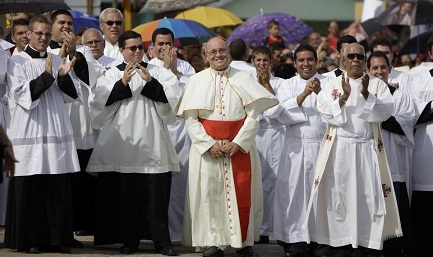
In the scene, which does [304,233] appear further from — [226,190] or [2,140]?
[2,140]

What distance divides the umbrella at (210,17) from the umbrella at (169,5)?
2.72 meters

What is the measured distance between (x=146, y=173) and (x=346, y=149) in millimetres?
2072

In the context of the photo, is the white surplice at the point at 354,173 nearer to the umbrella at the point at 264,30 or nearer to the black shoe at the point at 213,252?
the black shoe at the point at 213,252

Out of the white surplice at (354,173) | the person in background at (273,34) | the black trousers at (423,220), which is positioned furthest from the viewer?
the person in background at (273,34)

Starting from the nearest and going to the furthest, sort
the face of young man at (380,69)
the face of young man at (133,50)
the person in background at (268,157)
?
the face of young man at (133,50) → the face of young man at (380,69) → the person in background at (268,157)

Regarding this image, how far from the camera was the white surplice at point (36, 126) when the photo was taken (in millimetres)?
12742

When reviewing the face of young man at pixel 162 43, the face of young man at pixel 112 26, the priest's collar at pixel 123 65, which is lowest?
the priest's collar at pixel 123 65

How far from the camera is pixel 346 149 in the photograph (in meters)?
12.8

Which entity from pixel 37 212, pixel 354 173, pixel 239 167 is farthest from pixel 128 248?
pixel 354 173

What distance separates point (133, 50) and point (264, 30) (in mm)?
7763

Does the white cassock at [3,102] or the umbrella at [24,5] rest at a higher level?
the umbrella at [24,5]

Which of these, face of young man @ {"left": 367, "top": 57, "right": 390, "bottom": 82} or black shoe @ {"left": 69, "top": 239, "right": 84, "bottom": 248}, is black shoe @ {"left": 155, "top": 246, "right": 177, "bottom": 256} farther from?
face of young man @ {"left": 367, "top": 57, "right": 390, "bottom": 82}

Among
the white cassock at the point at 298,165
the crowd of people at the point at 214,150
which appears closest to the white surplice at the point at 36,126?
the crowd of people at the point at 214,150

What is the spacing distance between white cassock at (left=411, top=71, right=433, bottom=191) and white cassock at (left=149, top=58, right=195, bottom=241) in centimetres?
253
